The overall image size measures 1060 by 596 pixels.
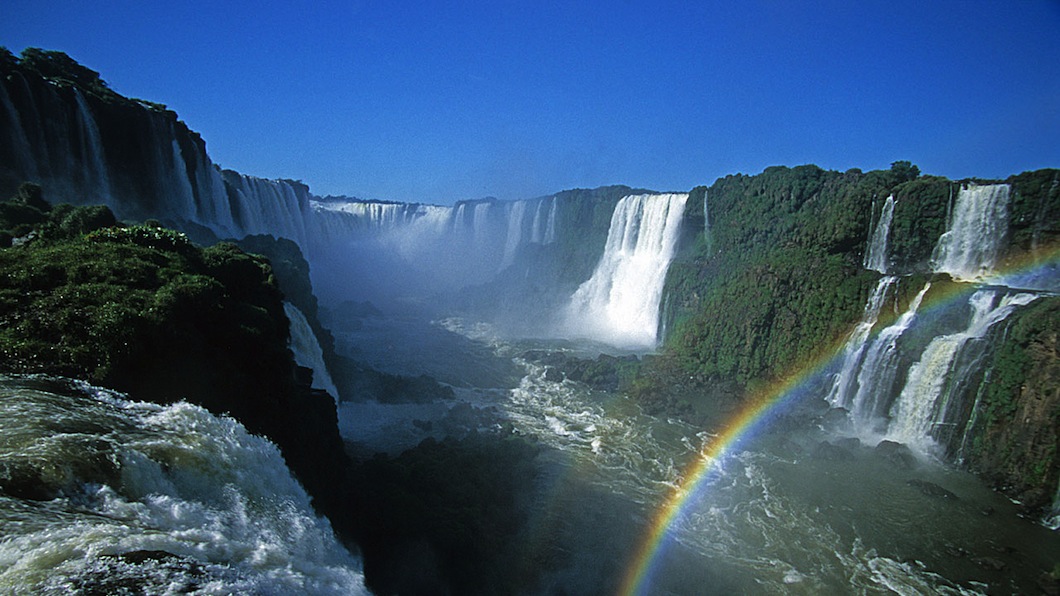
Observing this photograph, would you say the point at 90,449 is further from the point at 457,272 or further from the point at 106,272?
the point at 457,272

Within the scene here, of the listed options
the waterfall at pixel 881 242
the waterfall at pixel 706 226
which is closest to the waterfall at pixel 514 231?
the waterfall at pixel 706 226

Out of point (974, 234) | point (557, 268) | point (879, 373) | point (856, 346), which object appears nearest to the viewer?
point (879, 373)

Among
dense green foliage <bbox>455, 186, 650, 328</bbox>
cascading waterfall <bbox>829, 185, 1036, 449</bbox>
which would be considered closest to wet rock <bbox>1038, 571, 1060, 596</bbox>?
cascading waterfall <bbox>829, 185, 1036, 449</bbox>

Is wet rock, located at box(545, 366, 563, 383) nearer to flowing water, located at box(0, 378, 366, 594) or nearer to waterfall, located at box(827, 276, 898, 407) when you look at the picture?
waterfall, located at box(827, 276, 898, 407)

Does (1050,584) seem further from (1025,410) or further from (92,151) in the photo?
(92,151)

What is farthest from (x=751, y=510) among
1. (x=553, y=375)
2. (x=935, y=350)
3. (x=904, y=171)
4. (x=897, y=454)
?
(x=904, y=171)

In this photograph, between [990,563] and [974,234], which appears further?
[974,234]

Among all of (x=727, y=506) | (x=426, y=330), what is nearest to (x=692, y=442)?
(x=727, y=506)
